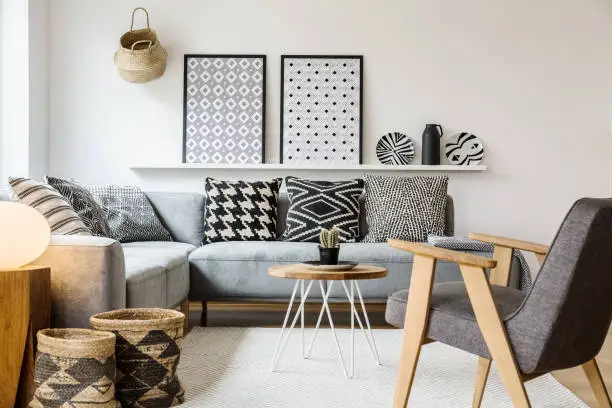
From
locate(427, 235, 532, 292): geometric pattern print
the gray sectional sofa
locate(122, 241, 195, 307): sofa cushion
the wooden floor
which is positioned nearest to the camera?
the gray sectional sofa

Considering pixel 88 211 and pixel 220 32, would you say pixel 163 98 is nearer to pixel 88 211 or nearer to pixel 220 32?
pixel 220 32

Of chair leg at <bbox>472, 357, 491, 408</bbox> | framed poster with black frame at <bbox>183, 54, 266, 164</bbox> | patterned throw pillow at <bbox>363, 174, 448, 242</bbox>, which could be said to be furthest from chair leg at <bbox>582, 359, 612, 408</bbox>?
framed poster with black frame at <bbox>183, 54, 266, 164</bbox>

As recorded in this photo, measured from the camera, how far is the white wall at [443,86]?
5.19 meters

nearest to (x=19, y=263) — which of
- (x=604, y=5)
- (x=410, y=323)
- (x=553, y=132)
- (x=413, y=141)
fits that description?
(x=410, y=323)

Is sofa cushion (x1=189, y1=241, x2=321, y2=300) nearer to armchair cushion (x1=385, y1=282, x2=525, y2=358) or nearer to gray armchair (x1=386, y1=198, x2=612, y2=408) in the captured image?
armchair cushion (x1=385, y1=282, x2=525, y2=358)

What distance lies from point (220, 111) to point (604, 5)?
2.83 metres

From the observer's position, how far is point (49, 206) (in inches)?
121

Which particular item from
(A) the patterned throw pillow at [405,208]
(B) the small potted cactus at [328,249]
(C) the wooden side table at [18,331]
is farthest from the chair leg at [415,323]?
(A) the patterned throw pillow at [405,208]

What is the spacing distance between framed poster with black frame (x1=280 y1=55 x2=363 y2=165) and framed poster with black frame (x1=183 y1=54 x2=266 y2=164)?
20 centimetres

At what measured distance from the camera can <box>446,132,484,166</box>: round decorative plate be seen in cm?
518

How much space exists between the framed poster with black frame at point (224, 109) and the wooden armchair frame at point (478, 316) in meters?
2.72

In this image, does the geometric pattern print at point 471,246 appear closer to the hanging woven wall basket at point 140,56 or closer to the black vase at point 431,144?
the black vase at point 431,144

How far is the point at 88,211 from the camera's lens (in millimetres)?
3721

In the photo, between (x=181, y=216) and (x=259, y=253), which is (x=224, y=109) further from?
(x=259, y=253)
